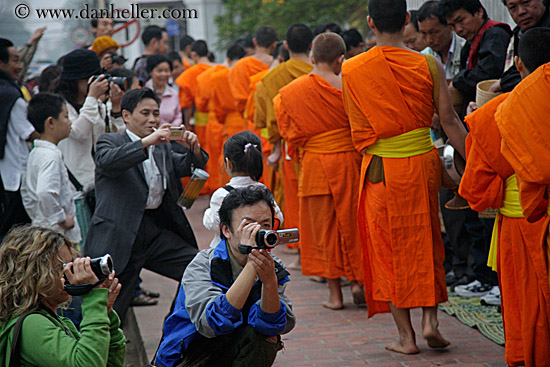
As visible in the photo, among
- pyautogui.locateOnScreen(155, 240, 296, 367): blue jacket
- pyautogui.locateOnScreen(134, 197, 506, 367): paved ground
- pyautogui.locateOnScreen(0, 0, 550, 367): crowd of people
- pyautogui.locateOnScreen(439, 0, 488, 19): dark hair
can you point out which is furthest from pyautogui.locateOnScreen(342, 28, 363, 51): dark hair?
pyautogui.locateOnScreen(155, 240, 296, 367): blue jacket

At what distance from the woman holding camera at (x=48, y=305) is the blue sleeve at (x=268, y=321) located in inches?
23.6

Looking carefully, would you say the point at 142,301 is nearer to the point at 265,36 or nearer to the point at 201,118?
the point at 265,36

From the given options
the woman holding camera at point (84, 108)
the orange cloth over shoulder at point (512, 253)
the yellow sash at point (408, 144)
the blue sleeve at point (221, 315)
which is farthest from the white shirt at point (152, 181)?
the orange cloth over shoulder at point (512, 253)

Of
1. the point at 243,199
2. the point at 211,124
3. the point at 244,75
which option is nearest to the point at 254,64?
the point at 244,75

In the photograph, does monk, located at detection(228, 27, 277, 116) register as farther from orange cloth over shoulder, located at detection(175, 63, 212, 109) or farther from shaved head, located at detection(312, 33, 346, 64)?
shaved head, located at detection(312, 33, 346, 64)

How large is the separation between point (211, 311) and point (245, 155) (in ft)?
5.28

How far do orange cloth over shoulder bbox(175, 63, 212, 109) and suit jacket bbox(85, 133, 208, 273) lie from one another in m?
7.50

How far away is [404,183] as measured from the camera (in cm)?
479

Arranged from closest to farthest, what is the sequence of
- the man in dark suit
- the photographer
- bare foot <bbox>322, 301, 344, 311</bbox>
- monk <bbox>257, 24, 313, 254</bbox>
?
1. the photographer
2. the man in dark suit
3. bare foot <bbox>322, 301, 344, 311</bbox>
4. monk <bbox>257, 24, 313, 254</bbox>

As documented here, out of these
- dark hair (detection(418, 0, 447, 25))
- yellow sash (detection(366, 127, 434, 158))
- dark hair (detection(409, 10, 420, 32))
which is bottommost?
yellow sash (detection(366, 127, 434, 158))

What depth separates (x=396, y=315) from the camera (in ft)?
15.9

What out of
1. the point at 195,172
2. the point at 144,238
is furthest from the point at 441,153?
the point at 144,238

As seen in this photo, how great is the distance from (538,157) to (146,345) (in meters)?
3.11

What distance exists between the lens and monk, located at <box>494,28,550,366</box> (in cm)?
365
